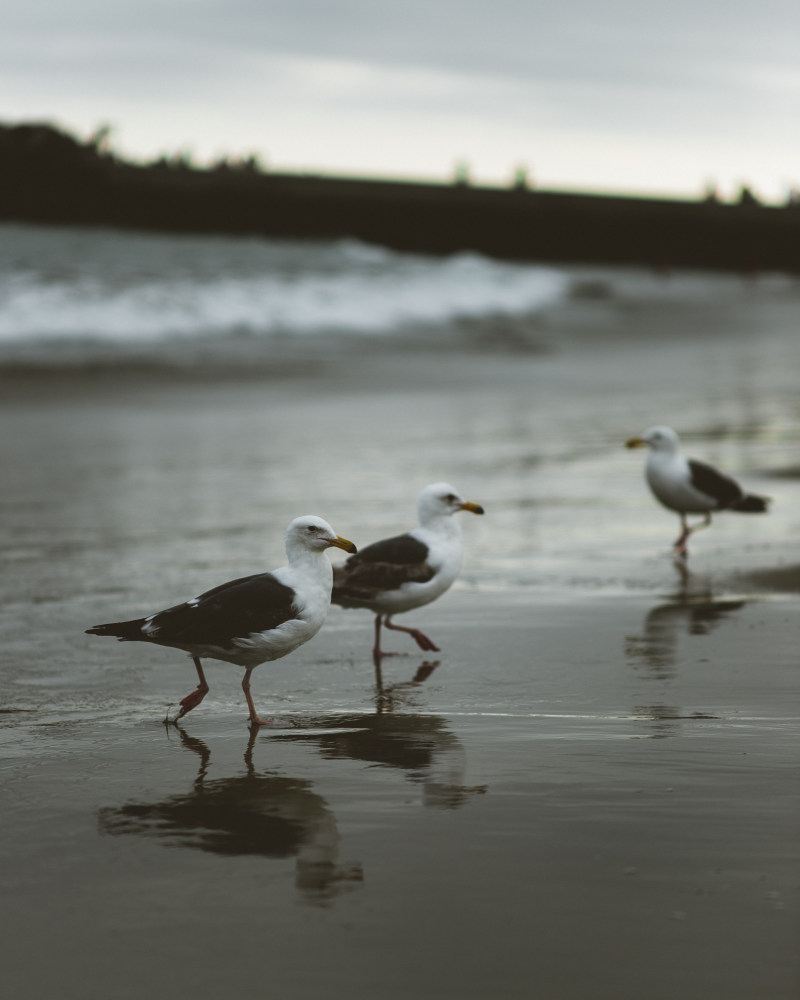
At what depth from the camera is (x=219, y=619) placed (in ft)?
15.1

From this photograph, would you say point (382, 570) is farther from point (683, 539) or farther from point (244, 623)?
point (683, 539)

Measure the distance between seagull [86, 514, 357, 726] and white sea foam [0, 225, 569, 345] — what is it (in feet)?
57.7

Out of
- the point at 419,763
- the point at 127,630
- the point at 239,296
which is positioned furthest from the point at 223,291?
the point at 419,763

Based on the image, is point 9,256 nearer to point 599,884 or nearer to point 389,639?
point 389,639

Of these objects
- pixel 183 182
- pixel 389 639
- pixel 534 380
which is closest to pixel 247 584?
pixel 389 639

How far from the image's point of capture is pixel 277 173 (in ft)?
162

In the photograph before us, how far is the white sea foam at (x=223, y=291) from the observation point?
23391 millimetres

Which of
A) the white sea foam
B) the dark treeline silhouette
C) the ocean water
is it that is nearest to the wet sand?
the ocean water

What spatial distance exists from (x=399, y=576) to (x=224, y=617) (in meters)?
1.22

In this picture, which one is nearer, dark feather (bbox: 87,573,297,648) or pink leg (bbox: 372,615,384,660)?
dark feather (bbox: 87,573,297,648)

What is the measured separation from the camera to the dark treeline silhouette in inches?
1769

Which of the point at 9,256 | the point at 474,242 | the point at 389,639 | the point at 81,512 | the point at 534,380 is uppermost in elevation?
A: the point at 474,242

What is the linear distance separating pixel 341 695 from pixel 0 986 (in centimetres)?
238

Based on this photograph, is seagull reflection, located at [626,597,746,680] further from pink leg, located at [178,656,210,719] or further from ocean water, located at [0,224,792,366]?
ocean water, located at [0,224,792,366]
